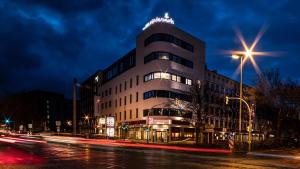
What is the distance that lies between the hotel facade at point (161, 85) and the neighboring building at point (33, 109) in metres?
27.6

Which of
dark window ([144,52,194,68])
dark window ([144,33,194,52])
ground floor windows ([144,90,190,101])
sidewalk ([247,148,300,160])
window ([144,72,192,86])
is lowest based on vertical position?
sidewalk ([247,148,300,160])

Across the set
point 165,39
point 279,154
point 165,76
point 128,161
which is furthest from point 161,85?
point 128,161

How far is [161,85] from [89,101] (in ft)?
187

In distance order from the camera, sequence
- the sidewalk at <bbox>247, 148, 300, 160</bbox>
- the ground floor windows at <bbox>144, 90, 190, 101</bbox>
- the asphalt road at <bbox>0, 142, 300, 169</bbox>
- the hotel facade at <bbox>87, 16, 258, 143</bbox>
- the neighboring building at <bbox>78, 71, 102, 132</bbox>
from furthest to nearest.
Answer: the neighboring building at <bbox>78, 71, 102, 132</bbox>, the ground floor windows at <bbox>144, 90, 190, 101</bbox>, the hotel facade at <bbox>87, 16, 258, 143</bbox>, the sidewalk at <bbox>247, 148, 300, 160</bbox>, the asphalt road at <bbox>0, 142, 300, 169</bbox>

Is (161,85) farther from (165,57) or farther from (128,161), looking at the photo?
(128,161)

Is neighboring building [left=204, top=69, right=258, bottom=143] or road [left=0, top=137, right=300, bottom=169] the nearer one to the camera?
road [left=0, top=137, right=300, bottom=169]

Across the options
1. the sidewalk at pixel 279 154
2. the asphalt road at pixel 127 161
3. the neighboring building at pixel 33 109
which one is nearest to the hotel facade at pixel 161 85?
the sidewalk at pixel 279 154

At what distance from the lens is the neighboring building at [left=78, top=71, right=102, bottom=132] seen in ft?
351

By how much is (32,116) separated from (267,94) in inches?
3199

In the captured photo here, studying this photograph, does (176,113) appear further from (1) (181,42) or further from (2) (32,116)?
(2) (32,116)

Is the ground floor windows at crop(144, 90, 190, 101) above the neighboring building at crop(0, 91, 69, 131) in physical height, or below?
above

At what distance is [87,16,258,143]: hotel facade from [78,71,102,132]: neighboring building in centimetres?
2437

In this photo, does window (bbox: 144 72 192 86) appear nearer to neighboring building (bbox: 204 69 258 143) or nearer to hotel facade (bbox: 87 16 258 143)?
hotel facade (bbox: 87 16 258 143)

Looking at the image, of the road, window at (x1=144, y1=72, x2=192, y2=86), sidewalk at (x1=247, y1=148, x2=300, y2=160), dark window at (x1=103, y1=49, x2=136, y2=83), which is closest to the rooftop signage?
window at (x1=144, y1=72, x2=192, y2=86)
